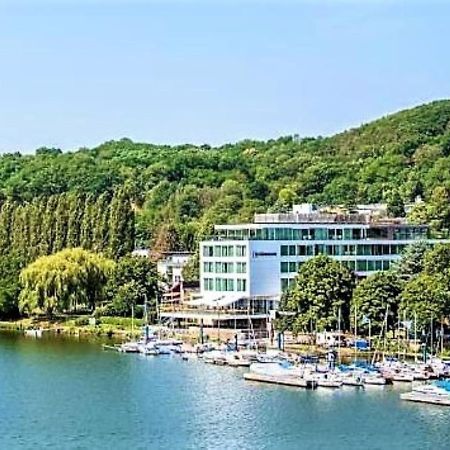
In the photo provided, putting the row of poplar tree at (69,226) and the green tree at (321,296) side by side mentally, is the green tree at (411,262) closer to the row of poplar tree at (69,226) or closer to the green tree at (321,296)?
the green tree at (321,296)

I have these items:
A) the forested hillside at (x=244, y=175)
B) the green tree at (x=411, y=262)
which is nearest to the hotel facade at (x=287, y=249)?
the green tree at (x=411, y=262)

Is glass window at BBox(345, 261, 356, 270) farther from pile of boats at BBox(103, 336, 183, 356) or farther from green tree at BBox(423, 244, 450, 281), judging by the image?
pile of boats at BBox(103, 336, 183, 356)

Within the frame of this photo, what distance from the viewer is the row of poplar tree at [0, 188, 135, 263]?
5175 centimetres

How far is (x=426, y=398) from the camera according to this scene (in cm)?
2694

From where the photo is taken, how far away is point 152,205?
74688 mm

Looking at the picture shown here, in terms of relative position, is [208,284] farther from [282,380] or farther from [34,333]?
[282,380]

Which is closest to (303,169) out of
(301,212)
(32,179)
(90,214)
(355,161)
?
(355,161)

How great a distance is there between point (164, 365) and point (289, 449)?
11259 millimetres

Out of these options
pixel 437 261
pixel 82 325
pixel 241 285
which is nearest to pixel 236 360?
pixel 437 261

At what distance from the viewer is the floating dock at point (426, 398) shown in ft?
87.6

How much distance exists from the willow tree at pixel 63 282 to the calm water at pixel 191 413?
11732 millimetres

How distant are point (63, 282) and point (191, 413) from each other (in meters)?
19.7

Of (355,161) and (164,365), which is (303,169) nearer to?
(355,161)

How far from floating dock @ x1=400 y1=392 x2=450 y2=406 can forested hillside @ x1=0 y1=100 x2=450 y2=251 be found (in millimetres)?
27384
